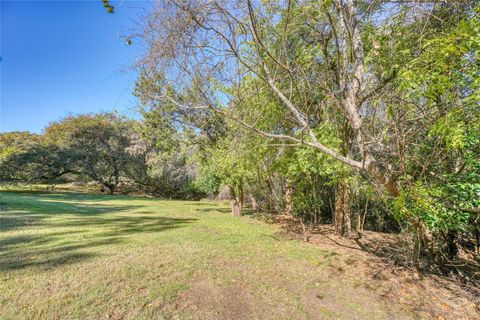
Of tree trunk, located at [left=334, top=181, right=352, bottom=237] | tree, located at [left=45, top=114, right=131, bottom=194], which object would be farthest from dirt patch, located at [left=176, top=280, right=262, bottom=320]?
tree, located at [left=45, top=114, right=131, bottom=194]

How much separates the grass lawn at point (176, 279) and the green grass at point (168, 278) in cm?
1

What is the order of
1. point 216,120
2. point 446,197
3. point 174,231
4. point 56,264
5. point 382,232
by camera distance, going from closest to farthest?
point 446,197, point 56,264, point 174,231, point 382,232, point 216,120

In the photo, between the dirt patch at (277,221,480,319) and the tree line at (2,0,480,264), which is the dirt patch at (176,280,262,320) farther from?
the tree line at (2,0,480,264)

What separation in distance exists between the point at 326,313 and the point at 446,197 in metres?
2.07

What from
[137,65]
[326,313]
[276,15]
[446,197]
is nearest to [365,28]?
[276,15]

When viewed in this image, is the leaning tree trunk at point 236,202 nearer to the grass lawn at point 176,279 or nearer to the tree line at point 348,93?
the tree line at point 348,93

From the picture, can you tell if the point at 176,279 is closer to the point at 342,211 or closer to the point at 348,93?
the point at 348,93

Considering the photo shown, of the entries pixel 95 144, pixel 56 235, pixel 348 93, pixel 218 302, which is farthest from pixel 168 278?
pixel 95 144

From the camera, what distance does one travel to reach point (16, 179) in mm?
16391

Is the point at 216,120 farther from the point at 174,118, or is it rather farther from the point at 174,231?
the point at 174,231

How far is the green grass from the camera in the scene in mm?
2832

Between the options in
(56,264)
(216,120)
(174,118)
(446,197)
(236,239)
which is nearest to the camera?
(446,197)

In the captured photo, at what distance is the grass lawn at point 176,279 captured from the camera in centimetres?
284

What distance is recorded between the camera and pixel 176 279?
11.8ft
